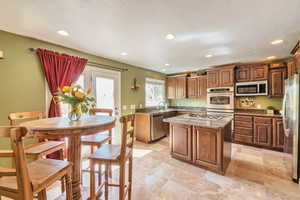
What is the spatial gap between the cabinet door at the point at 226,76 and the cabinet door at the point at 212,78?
4.6 inches

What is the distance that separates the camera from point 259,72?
3.75m

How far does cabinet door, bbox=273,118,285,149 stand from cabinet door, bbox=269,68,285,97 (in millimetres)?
727

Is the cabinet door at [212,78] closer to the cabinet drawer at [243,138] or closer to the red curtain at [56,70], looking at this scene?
the cabinet drawer at [243,138]

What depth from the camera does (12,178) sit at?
1.05 metres

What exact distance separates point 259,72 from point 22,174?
5057 millimetres

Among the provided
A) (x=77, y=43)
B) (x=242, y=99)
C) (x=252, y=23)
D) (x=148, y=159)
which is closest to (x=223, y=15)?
(x=252, y=23)

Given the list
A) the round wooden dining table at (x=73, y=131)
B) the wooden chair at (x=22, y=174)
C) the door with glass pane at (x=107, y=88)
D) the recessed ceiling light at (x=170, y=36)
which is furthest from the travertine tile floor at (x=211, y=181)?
the recessed ceiling light at (x=170, y=36)

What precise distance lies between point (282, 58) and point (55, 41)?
214 inches

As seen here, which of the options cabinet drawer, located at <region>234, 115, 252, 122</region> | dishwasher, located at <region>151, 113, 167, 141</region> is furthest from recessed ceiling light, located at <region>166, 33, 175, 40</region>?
cabinet drawer, located at <region>234, 115, 252, 122</region>

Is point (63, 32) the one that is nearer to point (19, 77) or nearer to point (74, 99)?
point (19, 77)

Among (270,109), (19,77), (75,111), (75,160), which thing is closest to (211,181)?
(75,160)

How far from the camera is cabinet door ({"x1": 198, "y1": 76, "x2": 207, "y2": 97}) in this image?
4.76 metres

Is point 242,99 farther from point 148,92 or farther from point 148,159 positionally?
point 148,159

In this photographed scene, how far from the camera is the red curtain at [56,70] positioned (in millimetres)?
2371
